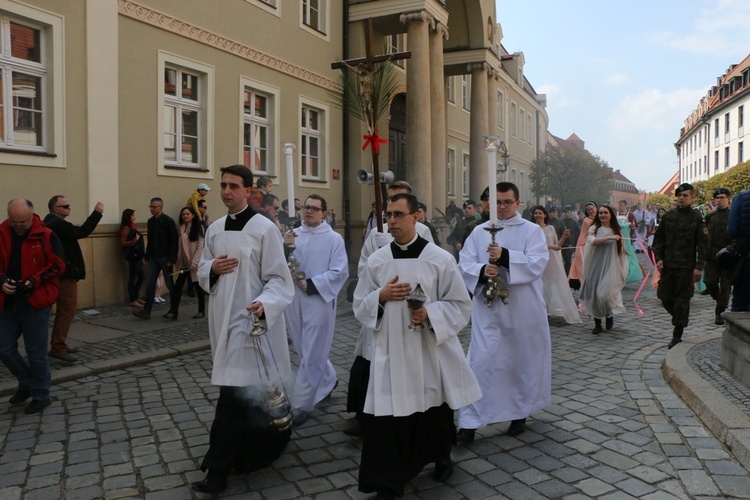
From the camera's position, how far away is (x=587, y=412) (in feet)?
18.6

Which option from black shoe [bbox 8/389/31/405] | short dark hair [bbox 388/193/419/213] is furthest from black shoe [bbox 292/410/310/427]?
black shoe [bbox 8/389/31/405]

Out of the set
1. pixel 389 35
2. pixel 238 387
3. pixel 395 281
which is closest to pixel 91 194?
pixel 238 387

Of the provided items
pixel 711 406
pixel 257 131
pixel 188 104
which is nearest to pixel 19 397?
pixel 711 406

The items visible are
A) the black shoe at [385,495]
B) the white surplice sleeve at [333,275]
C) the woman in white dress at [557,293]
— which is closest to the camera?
the black shoe at [385,495]

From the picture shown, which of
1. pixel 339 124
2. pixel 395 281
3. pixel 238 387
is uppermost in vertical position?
pixel 339 124

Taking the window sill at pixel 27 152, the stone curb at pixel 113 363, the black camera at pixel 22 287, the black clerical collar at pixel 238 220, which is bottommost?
the stone curb at pixel 113 363

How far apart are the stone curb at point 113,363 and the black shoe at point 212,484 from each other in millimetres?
3306

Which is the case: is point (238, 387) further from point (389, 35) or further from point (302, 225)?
point (389, 35)

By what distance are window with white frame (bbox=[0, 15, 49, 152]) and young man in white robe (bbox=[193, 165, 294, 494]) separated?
6.86 m

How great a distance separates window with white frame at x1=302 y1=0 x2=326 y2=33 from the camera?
1692 cm

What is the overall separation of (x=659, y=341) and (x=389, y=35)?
14.8 m

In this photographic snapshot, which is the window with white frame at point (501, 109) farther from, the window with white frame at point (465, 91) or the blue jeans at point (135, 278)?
the blue jeans at point (135, 278)

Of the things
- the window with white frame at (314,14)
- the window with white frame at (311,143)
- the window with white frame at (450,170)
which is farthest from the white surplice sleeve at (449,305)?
the window with white frame at (450,170)

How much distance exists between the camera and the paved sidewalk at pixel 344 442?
13.5ft
